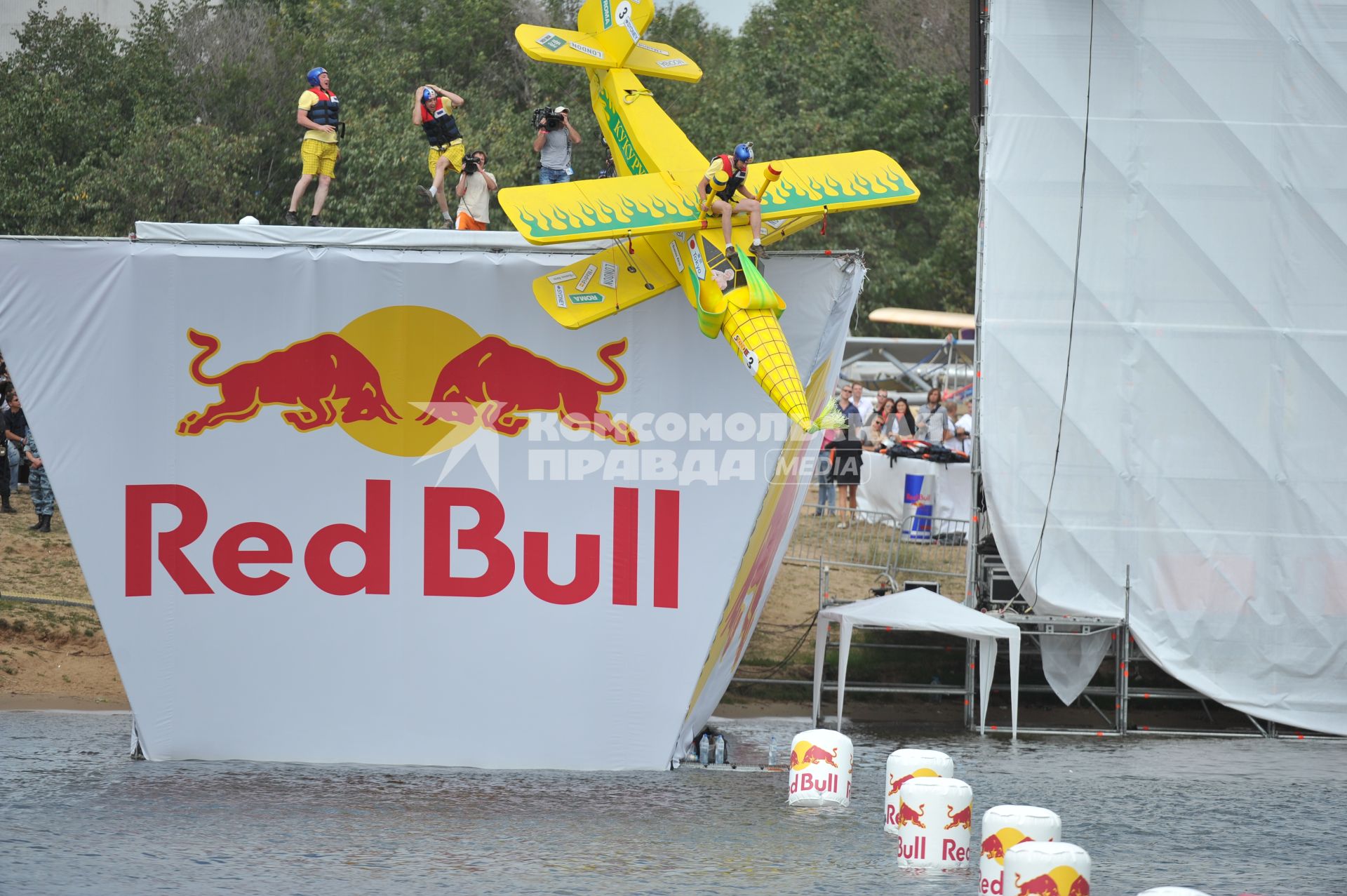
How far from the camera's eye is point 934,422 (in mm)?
23953

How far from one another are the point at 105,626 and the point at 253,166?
20.2 meters

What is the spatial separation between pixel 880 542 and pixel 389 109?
56.6ft

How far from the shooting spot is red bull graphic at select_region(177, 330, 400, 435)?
13.9 metres

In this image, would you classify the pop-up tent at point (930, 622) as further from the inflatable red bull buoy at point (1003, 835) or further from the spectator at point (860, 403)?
the spectator at point (860, 403)

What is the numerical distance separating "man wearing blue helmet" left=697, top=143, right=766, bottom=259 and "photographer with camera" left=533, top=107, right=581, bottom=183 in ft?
9.08

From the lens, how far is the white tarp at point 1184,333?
55.4ft

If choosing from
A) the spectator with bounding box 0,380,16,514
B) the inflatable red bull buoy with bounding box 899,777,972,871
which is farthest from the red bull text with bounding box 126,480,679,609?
the spectator with bounding box 0,380,16,514

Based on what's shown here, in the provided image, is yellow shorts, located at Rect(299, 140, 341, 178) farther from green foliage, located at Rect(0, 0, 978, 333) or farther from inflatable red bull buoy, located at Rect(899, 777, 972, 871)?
green foliage, located at Rect(0, 0, 978, 333)

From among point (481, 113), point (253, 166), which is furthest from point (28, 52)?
point (481, 113)

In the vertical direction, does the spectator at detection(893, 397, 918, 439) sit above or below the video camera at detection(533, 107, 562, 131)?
below

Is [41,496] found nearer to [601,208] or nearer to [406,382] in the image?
[406,382]

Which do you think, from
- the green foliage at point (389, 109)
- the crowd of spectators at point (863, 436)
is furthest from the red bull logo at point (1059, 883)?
the green foliage at point (389, 109)

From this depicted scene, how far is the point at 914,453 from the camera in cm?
2155

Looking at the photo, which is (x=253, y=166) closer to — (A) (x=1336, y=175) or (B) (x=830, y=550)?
(B) (x=830, y=550)
